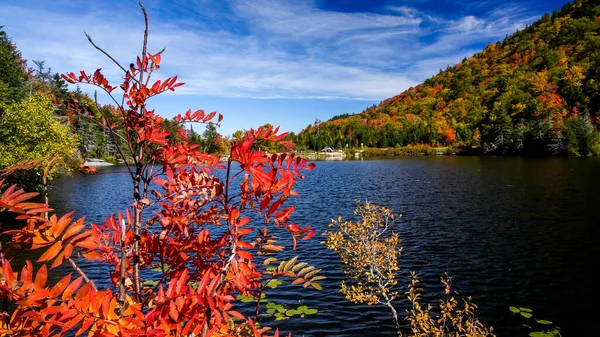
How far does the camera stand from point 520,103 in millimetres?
102375

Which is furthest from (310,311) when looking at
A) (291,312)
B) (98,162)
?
(98,162)

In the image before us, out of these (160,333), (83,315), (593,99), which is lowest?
(160,333)

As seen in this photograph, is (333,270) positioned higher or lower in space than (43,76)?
lower

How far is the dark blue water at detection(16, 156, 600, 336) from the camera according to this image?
11.0 meters

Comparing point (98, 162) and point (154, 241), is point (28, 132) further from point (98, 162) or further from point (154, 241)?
point (98, 162)

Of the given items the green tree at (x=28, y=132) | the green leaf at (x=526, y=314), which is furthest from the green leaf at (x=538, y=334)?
the green tree at (x=28, y=132)

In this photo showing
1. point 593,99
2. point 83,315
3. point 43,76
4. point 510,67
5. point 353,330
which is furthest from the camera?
point 510,67

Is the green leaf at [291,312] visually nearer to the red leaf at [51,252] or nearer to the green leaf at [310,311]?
the green leaf at [310,311]

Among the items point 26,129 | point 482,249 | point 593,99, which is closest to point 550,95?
point 593,99

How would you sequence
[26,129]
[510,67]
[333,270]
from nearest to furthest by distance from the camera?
[333,270]
[26,129]
[510,67]

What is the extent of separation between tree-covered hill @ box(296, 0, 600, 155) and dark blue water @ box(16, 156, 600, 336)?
56.2 metres

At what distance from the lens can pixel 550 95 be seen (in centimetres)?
9731

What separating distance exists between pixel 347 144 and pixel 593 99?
92.5 meters

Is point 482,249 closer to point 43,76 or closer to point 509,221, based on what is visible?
point 509,221
